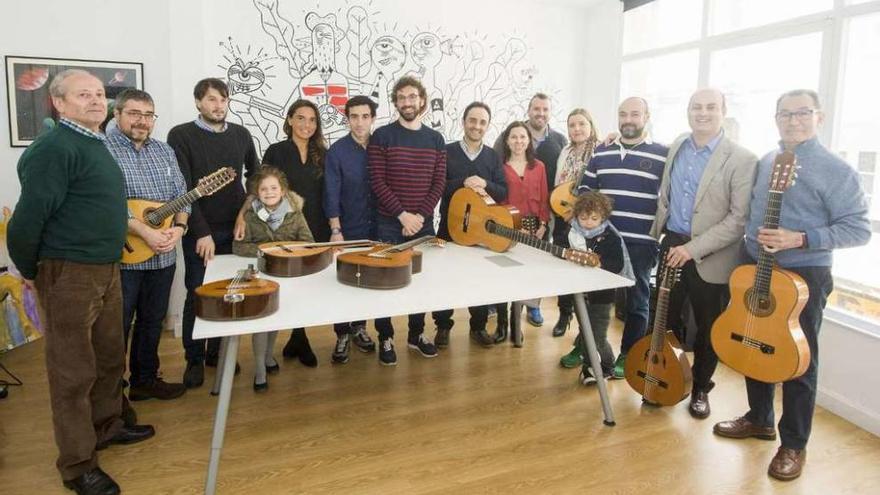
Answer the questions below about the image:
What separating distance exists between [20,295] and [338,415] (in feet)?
7.54

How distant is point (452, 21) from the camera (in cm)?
510

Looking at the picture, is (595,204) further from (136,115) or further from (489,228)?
(136,115)

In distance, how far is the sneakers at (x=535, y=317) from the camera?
4477mm

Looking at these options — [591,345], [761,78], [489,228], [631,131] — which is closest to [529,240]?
[489,228]

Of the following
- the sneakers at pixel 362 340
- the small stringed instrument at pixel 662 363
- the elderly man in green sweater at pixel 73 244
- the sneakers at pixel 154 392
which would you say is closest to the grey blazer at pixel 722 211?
the small stringed instrument at pixel 662 363

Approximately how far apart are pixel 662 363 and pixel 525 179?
1398mm

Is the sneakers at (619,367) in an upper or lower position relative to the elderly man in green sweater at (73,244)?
lower

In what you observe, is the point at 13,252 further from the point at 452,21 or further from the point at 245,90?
the point at 452,21

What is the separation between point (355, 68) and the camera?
15.7 feet

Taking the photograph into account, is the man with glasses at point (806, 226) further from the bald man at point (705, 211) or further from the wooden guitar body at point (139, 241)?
the wooden guitar body at point (139, 241)

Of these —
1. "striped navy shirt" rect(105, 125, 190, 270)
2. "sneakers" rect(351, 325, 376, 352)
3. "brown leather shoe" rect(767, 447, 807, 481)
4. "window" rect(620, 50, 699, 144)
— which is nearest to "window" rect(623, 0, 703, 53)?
"window" rect(620, 50, 699, 144)

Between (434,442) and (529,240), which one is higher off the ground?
(529,240)

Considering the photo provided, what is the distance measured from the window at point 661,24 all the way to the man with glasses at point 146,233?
13.1 ft

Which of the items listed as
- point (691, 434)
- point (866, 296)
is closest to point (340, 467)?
point (691, 434)
